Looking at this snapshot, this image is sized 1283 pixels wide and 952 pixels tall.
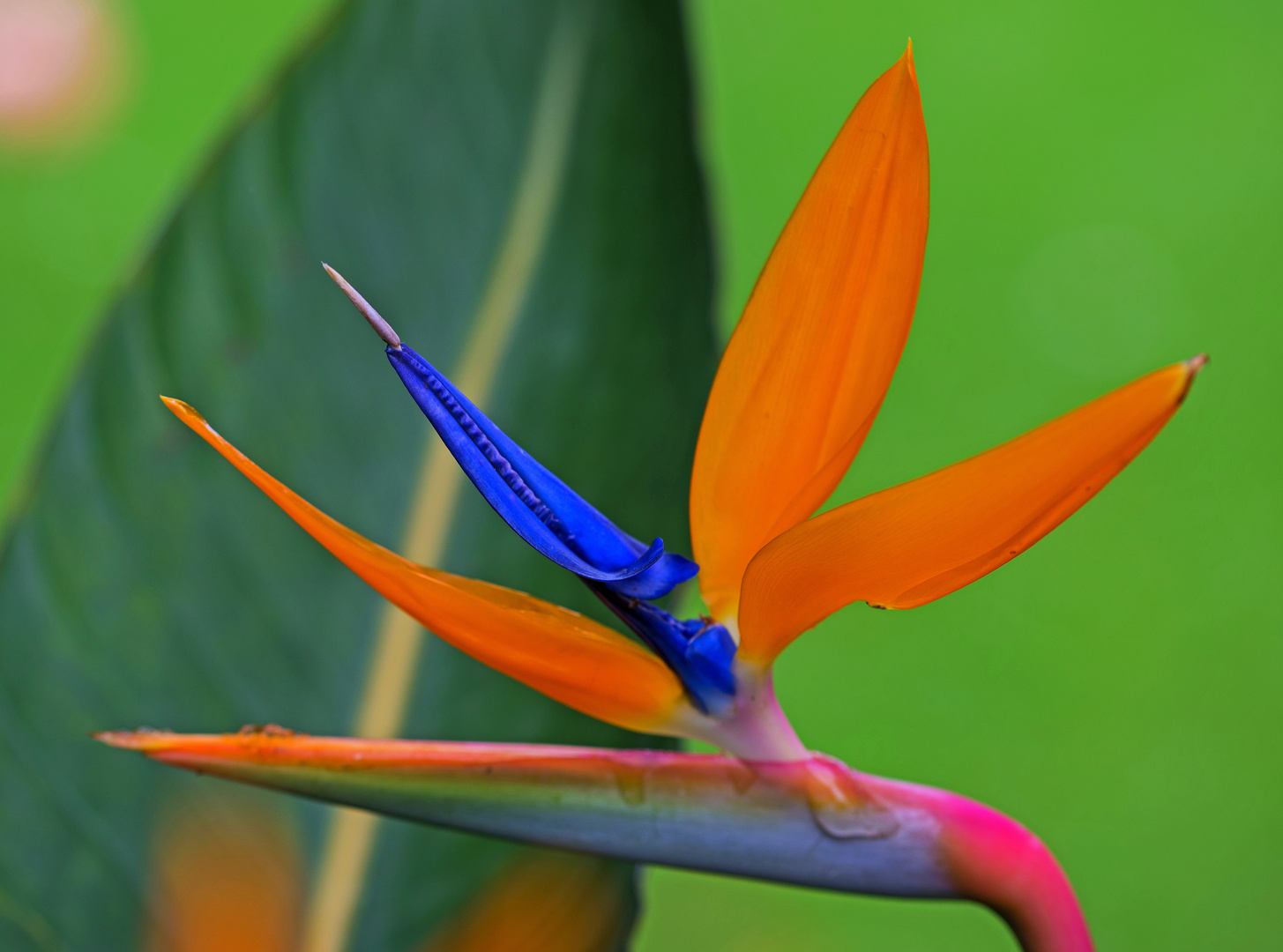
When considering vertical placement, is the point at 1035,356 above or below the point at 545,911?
above

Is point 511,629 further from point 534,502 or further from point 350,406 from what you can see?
point 350,406

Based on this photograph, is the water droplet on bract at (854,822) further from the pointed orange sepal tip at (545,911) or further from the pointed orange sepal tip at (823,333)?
the pointed orange sepal tip at (545,911)

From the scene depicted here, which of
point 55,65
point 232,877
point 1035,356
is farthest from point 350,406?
point 55,65

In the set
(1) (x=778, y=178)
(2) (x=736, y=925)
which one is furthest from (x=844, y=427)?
(1) (x=778, y=178)

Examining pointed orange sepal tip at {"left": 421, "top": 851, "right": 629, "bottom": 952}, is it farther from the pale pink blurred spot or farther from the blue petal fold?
the pale pink blurred spot

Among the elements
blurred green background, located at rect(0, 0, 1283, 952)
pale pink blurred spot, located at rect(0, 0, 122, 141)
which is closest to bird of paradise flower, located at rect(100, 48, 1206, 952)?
blurred green background, located at rect(0, 0, 1283, 952)

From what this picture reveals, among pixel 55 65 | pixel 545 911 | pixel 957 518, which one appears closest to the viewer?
pixel 957 518

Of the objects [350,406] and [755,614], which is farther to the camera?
[350,406]

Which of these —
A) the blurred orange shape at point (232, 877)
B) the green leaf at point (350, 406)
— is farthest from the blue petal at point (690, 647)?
the blurred orange shape at point (232, 877)
